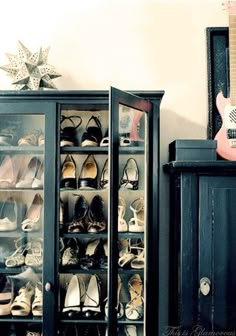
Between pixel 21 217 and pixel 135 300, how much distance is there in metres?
0.73

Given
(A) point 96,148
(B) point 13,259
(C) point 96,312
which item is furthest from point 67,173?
(C) point 96,312

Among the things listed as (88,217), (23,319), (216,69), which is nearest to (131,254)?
(88,217)

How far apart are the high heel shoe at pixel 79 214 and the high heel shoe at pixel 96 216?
3cm

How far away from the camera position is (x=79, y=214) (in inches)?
85.4

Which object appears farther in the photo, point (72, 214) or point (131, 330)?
point (72, 214)

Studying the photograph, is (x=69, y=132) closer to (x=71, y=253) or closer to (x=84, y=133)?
(x=84, y=133)

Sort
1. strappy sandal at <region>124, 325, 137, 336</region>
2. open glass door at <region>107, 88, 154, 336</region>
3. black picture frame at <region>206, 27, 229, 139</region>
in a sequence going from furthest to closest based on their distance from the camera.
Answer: black picture frame at <region>206, 27, 229, 139</region>
strappy sandal at <region>124, 325, 137, 336</region>
open glass door at <region>107, 88, 154, 336</region>

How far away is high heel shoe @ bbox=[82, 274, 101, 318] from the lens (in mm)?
2072

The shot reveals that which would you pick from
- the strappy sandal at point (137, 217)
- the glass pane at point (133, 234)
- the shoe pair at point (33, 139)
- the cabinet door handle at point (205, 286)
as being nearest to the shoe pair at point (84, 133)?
the shoe pair at point (33, 139)

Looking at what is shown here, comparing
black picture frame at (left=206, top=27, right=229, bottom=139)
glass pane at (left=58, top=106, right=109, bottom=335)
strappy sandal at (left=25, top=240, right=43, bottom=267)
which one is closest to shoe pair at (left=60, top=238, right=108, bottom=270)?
glass pane at (left=58, top=106, right=109, bottom=335)

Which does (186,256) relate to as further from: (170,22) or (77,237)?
(170,22)

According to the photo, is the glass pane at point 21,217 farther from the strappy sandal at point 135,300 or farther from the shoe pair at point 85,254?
the strappy sandal at point 135,300

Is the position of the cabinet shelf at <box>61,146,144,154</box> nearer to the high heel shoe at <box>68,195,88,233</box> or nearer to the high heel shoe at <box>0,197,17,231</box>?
the high heel shoe at <box>68,195,88,233</box>

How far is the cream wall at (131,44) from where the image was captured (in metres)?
2.41
